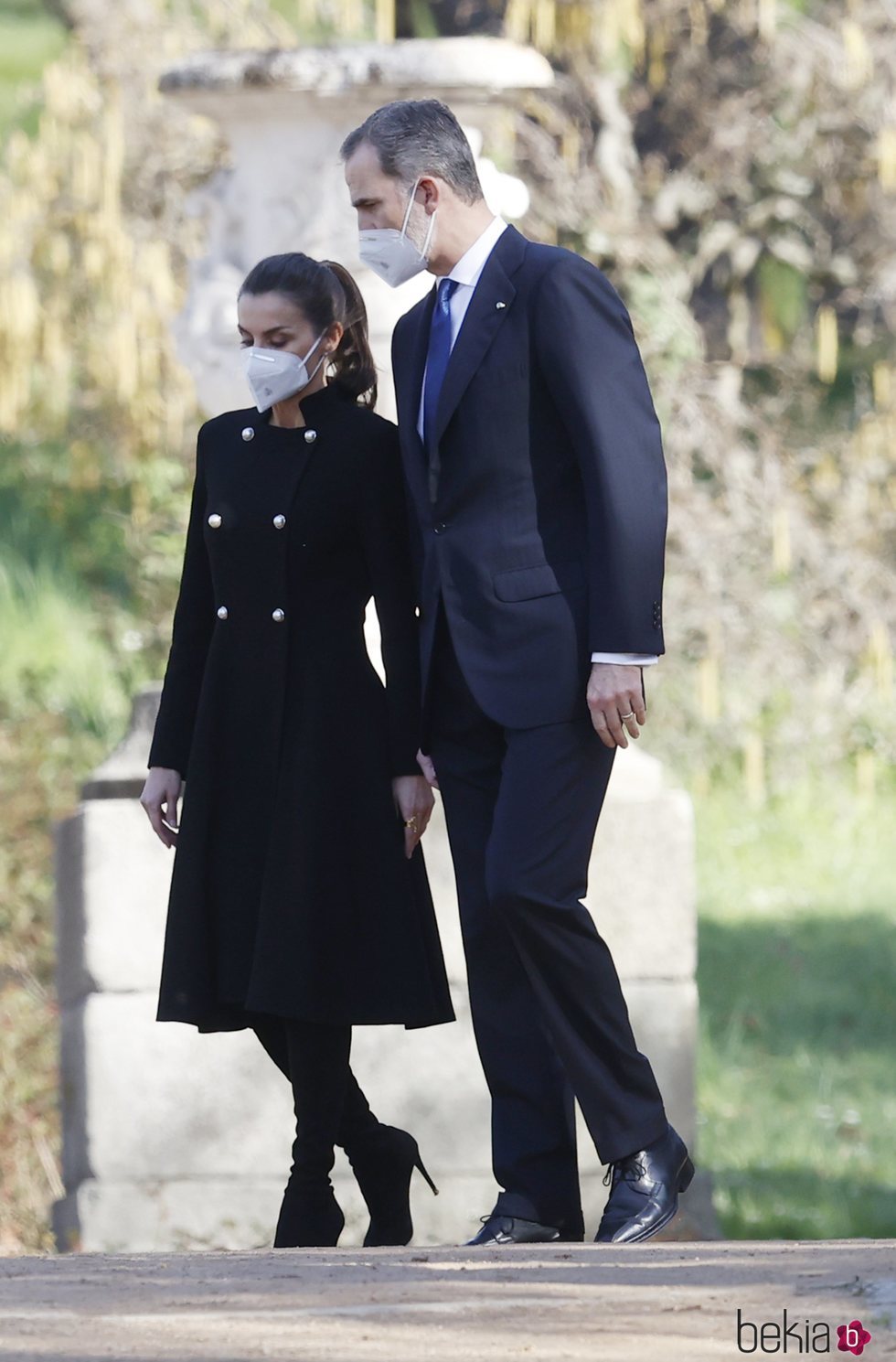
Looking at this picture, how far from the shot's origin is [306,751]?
11.8 feet

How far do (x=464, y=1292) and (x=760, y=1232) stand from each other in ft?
9.79

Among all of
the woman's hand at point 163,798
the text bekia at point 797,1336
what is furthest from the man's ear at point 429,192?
the text bekia at point 797,1336

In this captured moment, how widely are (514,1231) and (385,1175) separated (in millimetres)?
381

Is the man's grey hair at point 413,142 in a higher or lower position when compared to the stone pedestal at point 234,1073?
higher

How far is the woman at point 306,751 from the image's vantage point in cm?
359

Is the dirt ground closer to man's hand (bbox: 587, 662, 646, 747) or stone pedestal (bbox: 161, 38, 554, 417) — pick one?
man's hand (bbox: 587, 662, 646, 747)

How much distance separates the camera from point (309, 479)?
11.9ft

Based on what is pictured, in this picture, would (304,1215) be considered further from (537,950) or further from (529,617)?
(529,617)

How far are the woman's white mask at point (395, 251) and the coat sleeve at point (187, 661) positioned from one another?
449mm

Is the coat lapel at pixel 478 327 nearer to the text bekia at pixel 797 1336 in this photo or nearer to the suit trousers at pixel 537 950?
the suit trousers at pixel 537 950

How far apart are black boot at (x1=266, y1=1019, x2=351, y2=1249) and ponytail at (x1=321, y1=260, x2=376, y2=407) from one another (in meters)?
1.03

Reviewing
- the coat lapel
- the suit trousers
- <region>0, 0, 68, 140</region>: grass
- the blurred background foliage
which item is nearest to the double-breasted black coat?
the suit trousers

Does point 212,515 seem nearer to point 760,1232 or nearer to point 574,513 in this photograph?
point 574,513

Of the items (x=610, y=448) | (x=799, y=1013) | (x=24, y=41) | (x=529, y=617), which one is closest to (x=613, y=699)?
(x=529, y=617)
